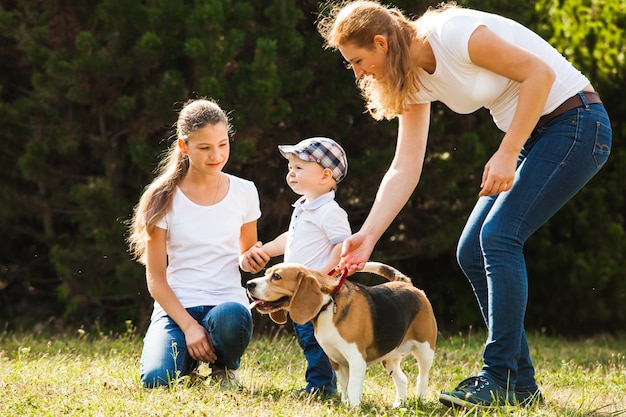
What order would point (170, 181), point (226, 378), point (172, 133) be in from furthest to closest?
1. point (172, 133)
2. point (170, 181)
3. point (226, 378)

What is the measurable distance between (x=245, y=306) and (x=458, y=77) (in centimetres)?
173

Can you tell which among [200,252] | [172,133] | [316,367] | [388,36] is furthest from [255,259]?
[172,133]

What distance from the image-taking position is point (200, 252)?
4.85m

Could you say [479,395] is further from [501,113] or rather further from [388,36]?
[388,36]

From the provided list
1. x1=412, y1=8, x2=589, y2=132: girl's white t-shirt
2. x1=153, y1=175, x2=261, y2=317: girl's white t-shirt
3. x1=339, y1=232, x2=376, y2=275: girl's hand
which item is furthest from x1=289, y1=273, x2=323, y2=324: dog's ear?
x1=412, y1=8, x2=589, y2=132: girl's white t-shirt

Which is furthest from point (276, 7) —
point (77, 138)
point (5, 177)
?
point (5, 177)

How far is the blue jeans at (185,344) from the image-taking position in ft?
14.8

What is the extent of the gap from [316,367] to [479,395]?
1.11 meters

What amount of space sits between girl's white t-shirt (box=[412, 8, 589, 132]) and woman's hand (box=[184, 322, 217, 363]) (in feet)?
5.84

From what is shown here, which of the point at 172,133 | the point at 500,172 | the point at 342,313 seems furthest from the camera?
the point at 172,133

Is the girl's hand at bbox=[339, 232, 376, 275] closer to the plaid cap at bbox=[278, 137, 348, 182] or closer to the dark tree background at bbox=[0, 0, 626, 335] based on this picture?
the plaid cap at bbox=[278, 137, 348, 182]

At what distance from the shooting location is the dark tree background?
752cm

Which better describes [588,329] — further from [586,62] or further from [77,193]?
[77,193]

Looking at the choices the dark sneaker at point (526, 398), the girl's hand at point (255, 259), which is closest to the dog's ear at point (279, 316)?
the girl's hand at point (255, 259)
